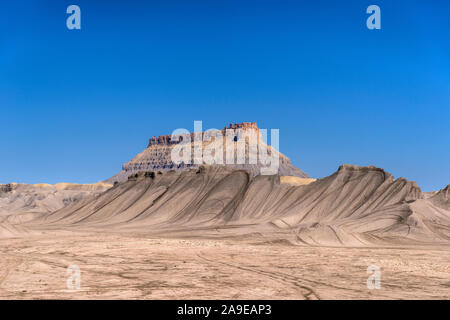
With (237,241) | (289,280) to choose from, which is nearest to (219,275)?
(289,280)

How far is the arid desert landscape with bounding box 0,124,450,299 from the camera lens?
14250 millimetres

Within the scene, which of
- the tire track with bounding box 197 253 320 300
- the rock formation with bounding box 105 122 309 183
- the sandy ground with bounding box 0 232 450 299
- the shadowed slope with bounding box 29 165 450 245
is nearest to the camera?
the tire track with bounding box 197 253 320 300

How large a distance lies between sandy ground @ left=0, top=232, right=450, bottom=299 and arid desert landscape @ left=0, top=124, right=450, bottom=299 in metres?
0.05

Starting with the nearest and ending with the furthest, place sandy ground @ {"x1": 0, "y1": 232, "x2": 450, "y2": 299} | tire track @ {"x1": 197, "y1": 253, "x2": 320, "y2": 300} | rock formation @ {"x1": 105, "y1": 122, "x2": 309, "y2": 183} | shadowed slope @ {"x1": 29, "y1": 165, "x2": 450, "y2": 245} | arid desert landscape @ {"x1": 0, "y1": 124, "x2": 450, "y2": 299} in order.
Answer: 1. tire track @ {"x1": 197, "y1": 253, "x2": 320, "y2": 300}
2. sandy ground @ {"x1": 0, "y1": 232, "x2": 450, "y2": 299}
3. arid desert landscape @ {"x1": 0, "y1": 124, "x2": 450, "y2": 299}
4. shadowed slope @ {"x1": 29, "y1": 165, "x2": 450, "y2": 245}
5. rock formation @ {"x1": 105, "y1": 122, "x2": 309, "y2": 183}

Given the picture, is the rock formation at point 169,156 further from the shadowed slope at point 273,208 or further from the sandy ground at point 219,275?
the sandy ground at point 219,275

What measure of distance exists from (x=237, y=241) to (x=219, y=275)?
19.0 m

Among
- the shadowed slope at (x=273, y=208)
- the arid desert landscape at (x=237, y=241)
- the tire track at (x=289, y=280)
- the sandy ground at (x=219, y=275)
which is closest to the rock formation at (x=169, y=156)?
the shadowed slope at (x=273, y=208)

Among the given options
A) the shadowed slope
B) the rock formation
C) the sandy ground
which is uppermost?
the rock formation

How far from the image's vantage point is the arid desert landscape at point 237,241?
14250 mm

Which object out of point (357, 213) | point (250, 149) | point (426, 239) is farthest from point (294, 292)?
point (250, 149)

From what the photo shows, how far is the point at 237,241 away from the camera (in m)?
35.6

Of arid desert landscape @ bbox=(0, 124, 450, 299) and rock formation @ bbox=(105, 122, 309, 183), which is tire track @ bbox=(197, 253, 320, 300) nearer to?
arid desert landscape @ bbox=(0, 124, 450, 299)

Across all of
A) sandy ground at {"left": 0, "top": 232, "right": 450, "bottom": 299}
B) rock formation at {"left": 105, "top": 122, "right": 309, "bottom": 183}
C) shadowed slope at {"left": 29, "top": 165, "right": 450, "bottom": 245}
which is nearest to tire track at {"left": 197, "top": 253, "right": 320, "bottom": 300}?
sandy ground at {"left": 0, "top": 232, "right": 450, "bottom": 299}
